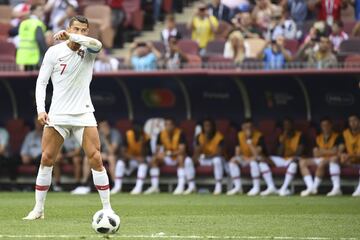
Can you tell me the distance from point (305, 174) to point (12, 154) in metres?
6.14

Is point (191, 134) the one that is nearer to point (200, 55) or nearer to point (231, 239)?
point (200, 55)

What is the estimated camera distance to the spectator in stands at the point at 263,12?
21422 mm

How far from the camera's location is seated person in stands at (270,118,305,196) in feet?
62.8

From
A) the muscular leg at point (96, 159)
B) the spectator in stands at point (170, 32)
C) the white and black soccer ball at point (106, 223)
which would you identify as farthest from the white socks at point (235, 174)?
the white and black soccer ball at point (106, 223)

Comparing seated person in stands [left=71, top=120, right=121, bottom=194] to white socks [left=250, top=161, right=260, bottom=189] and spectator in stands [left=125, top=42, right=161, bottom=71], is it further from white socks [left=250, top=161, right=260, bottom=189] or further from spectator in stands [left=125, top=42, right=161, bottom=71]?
white socks [left=250, top=161, right=260, bottom=189]

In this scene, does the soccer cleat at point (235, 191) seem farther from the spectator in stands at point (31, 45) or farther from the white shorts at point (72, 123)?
the white shorts at point (72, 123)

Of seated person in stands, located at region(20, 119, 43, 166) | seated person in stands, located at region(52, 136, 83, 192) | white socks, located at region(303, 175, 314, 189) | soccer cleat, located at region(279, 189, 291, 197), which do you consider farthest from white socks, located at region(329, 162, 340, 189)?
seated person in stands, located at region(20, 119, 43, 166)

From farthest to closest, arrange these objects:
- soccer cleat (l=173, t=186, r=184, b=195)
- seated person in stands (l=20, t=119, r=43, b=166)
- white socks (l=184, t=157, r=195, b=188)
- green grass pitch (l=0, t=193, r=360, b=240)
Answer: seated person in stands (l=20, t=119, r=43, b=166) → white socks (l=184, t=157, r=195, b=188) → soccer cleat (l=173, t=186, r=184, b=195) → green grass pitch (l=0, t=193, r=360, b=240)

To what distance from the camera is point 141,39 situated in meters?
23.4

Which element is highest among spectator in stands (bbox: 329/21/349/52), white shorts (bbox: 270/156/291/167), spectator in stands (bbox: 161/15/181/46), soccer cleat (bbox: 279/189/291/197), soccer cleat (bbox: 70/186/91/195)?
spectator in stands (bbox: 329/21/349/52)

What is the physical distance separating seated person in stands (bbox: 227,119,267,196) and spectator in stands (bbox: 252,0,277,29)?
252 cm

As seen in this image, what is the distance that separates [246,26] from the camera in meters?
20.9

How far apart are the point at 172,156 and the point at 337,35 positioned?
12.3 ft

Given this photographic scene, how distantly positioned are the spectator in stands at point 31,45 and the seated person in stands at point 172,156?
2651 mm
